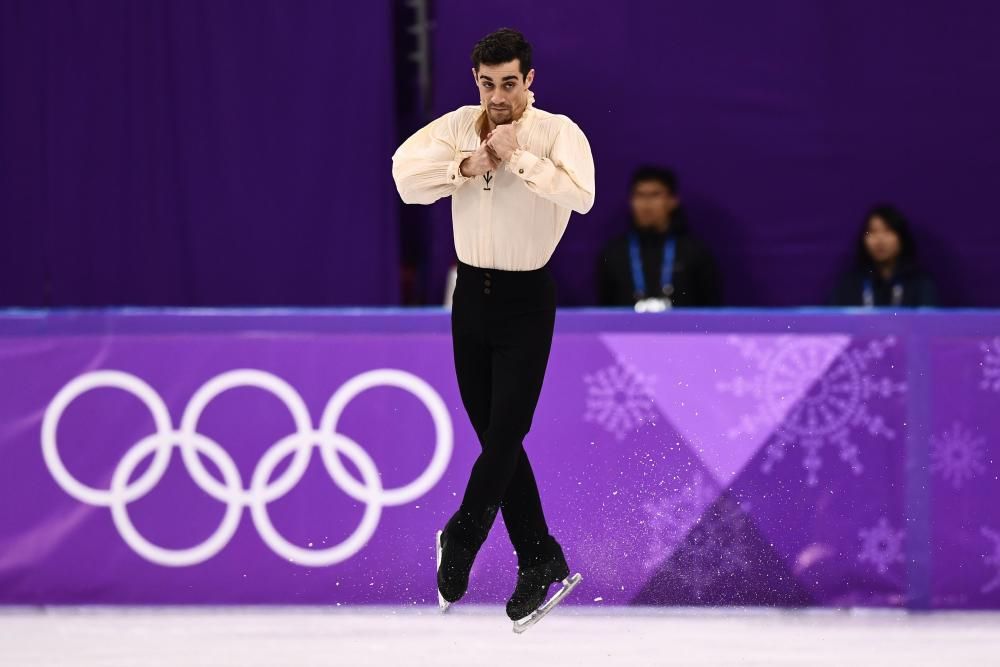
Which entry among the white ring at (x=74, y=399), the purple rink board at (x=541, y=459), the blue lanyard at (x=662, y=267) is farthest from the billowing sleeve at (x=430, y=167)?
the blue lanyard at (x=662, y=267)

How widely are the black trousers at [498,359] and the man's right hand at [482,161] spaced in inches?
12.6

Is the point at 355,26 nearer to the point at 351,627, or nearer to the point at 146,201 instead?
the point at 146,201

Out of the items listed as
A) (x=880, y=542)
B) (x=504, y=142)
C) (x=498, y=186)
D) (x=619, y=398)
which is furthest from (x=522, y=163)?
(x=880, y=542)

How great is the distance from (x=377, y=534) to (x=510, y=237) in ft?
7.35

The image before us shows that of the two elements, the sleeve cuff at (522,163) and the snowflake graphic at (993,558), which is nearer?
the sleeve cuff at (522,163)

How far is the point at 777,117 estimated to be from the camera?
306 inches

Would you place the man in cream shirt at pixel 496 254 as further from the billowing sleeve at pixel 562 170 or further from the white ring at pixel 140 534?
the white ring at pixel 140 534

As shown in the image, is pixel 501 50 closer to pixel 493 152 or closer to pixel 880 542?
pixel 493 152

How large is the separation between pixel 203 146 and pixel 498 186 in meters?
3.78

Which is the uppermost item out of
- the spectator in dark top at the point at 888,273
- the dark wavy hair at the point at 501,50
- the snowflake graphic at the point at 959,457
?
the dark wavy hair at the point at 501,50

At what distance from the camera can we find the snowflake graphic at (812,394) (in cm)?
621

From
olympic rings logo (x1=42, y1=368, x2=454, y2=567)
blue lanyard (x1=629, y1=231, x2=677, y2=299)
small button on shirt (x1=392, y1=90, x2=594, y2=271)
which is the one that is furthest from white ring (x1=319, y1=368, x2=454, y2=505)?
small button on shirt (x1=392, y1=90, x2=594, y2=271)

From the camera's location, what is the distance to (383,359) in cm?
630

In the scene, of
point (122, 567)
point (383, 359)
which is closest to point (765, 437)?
point (383, 359)
